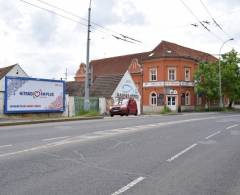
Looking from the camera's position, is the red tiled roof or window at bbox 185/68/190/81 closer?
window at bbox 185/68/190/81

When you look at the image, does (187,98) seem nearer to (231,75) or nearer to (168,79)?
(168,79)

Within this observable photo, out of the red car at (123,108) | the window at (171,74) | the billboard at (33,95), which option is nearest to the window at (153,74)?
the window at (171,74)

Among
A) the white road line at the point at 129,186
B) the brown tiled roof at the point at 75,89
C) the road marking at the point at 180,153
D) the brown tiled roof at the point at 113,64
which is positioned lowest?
the white road line at the point at 129,186

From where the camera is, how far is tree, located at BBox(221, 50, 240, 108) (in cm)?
5991

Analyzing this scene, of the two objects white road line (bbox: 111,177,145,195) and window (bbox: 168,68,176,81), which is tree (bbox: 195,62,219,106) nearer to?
window (bbox: 168,68,176,81)

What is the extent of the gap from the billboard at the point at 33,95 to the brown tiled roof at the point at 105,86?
14.3 meters

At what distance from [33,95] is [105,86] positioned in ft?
63.0

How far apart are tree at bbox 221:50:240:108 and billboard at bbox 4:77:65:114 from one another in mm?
35764

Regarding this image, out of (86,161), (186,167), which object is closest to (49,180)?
(86,161)

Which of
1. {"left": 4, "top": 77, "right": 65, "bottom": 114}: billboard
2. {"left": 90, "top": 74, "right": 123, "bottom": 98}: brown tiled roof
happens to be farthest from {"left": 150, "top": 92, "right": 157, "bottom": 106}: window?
{"left": 4, "top": 77, "right": 65, "bottom": 114}: billboard

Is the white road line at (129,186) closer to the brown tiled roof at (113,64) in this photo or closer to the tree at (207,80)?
the tree at (207,80)

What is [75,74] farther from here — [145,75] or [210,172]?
[210,172]

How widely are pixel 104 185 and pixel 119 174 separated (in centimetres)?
99

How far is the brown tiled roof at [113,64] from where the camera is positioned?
78.8 metres
